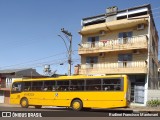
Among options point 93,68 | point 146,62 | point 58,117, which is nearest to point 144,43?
point 146,62

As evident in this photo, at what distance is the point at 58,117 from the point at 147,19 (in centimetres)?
1972

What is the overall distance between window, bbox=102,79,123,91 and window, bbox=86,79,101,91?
46 centimetres

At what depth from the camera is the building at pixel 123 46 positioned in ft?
106

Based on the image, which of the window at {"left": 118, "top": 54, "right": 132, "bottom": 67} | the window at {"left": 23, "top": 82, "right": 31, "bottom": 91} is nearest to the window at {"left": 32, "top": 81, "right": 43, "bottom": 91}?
the window at {"left": 23, "top": 82, "right": 31, "bottom": 91}

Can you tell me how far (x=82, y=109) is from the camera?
2338 centimetres

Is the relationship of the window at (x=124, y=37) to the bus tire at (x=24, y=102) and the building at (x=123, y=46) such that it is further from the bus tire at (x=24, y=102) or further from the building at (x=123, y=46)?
the bus tire at (x=24, y=102)

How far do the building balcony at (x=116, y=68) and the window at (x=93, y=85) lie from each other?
10.9m

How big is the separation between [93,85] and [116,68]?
1227 centimetres

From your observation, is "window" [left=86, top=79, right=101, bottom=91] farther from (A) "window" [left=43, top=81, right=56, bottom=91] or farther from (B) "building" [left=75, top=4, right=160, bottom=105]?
(B) "building" [left=75, top=4, right=160, bottom=105]

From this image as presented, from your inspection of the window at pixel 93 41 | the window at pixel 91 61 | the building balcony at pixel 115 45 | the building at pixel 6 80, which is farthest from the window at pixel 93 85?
the building at pixel 6 80

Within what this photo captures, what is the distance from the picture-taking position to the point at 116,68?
3422 cm

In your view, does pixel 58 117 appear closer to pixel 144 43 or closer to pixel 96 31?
pixel 144 43

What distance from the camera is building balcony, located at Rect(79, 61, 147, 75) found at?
106 feet

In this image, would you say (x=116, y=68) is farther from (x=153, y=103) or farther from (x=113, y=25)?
(x=153, y=103)
